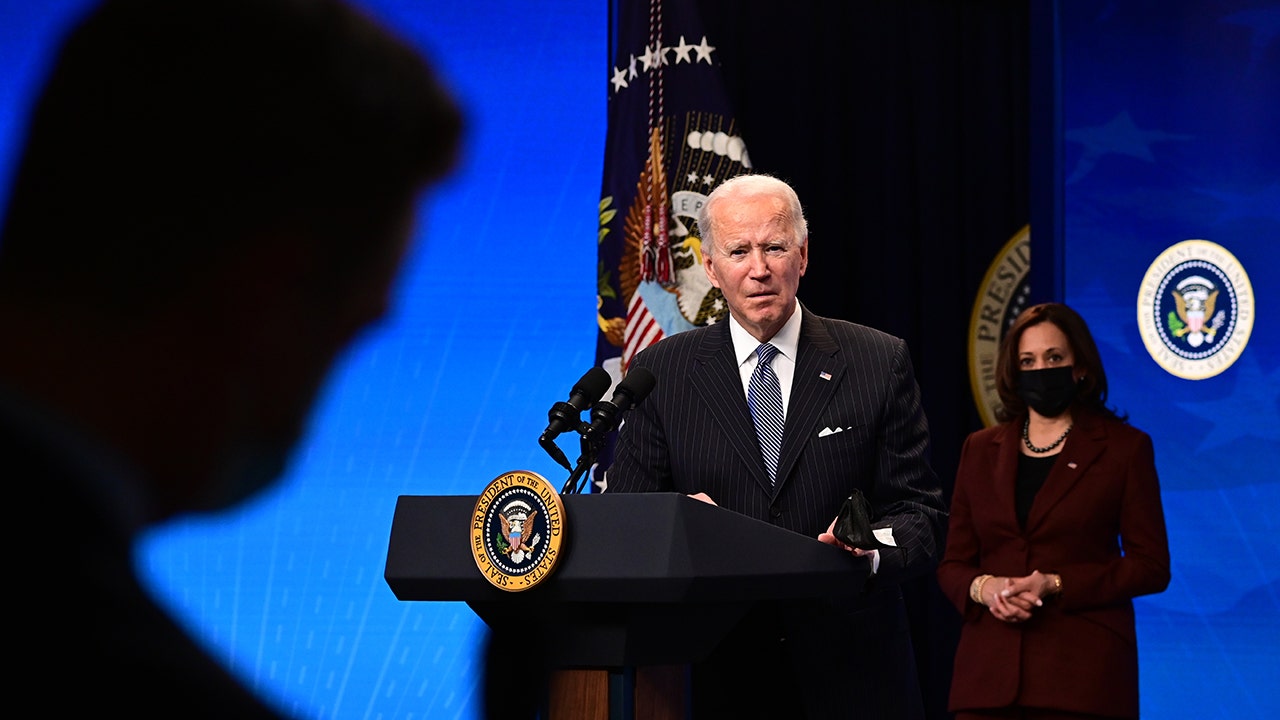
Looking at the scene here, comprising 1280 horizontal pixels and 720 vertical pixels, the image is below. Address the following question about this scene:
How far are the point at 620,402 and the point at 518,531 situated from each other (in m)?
0.27

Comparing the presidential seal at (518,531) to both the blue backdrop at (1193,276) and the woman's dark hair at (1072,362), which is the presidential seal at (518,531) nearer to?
the woman's dark hair at (1072,362)

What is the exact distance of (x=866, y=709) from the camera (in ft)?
5.74

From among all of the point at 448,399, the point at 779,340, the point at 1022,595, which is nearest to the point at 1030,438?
the point at 1022,595

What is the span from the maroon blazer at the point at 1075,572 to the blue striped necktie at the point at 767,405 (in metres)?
1.43

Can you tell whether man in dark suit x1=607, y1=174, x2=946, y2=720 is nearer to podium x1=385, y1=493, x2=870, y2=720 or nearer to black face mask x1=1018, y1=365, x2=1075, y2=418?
podium x1=385, y1=493, x2=870, y2=720

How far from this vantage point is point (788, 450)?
1840mm

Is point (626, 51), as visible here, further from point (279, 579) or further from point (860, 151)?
point (279, 579)

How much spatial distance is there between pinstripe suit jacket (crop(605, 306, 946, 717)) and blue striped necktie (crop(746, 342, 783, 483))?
2 cm

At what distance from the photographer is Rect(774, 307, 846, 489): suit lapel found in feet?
6.03

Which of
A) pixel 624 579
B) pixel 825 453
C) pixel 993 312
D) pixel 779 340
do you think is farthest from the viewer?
pixel 993 312

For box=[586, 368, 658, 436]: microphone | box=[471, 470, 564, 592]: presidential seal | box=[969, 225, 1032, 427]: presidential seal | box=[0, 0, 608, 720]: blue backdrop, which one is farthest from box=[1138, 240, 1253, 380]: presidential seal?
box=[471, 470, 564, 592]: presidential seal

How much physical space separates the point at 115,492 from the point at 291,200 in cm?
10

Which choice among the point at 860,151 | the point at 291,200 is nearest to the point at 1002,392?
the point at 860,151

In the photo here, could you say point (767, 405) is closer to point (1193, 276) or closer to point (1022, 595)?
point (1022, 595)
